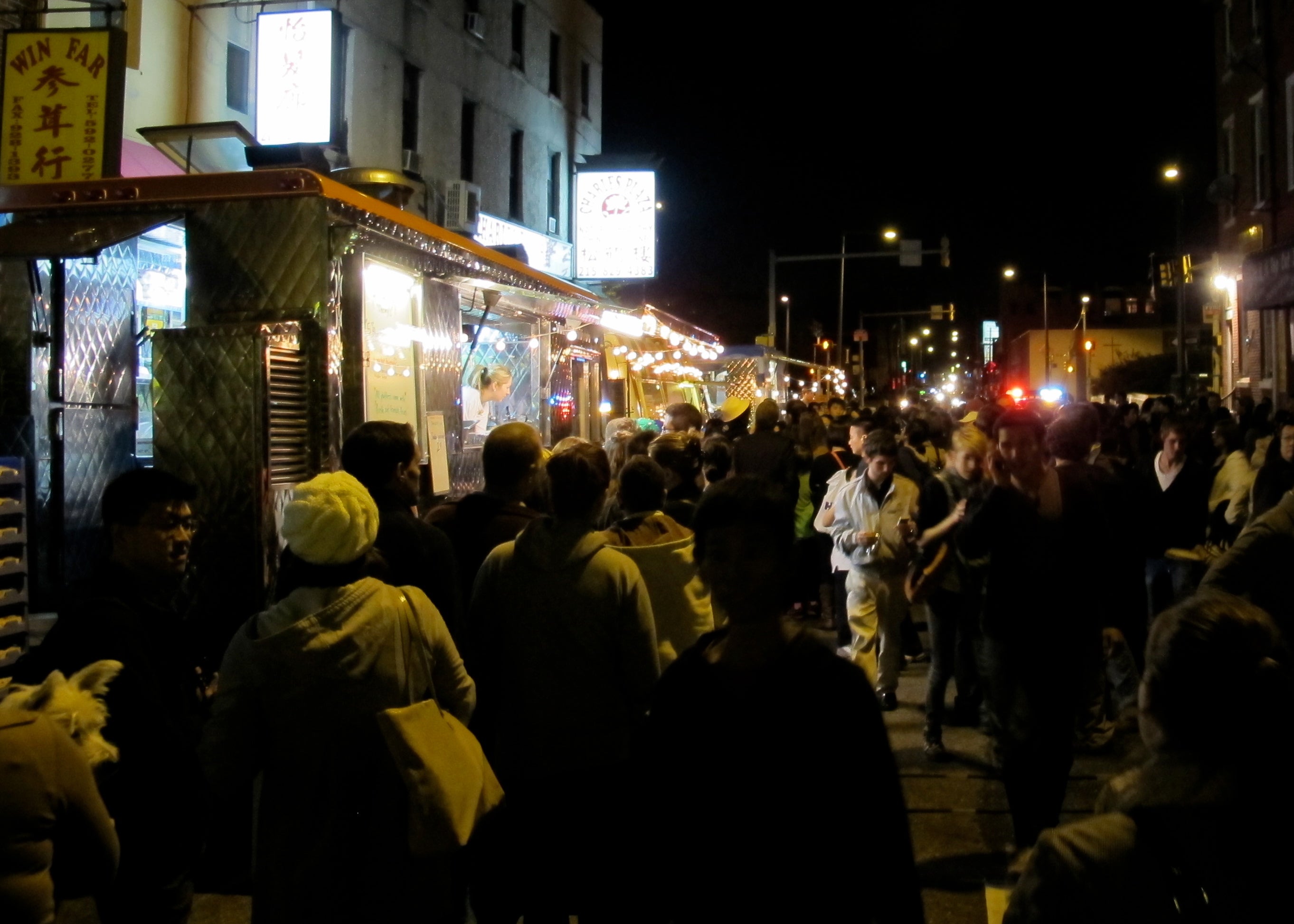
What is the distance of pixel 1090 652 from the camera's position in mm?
4883

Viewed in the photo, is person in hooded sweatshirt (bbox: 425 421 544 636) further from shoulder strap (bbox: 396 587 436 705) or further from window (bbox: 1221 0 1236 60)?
window (bbox: 1221 0 1236 60)

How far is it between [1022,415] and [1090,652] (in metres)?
1.09

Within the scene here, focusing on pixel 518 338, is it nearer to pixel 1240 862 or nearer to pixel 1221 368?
pixel 1240 862

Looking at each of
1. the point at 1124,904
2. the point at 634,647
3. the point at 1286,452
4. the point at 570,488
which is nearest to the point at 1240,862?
the point at 1124,904

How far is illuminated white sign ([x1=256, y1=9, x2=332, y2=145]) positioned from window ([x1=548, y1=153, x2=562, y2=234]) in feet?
40.5

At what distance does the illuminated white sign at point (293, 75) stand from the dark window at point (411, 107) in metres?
5.73

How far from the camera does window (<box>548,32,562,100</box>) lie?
1033 inches

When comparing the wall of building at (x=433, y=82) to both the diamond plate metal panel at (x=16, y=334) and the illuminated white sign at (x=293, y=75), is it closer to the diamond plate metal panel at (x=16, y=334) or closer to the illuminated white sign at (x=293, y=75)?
the illuminated white sign at (x=293, y=75)

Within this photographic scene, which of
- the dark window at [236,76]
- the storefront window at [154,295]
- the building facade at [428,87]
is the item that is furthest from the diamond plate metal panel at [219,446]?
the dark window at [236,76]

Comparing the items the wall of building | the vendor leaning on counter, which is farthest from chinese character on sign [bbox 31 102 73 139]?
the vendor leaning on counter

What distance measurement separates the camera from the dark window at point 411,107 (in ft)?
65.4

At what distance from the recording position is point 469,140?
22375 millimetres

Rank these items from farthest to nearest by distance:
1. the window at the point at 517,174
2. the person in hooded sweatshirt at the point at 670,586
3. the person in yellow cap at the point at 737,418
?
the window at the point at 517,174 → the person in yellow cap at the point at 737,418 → the person in hooded sweatshirt at the point at 670,586

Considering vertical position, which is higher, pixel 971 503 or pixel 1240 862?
pixel 971 503
